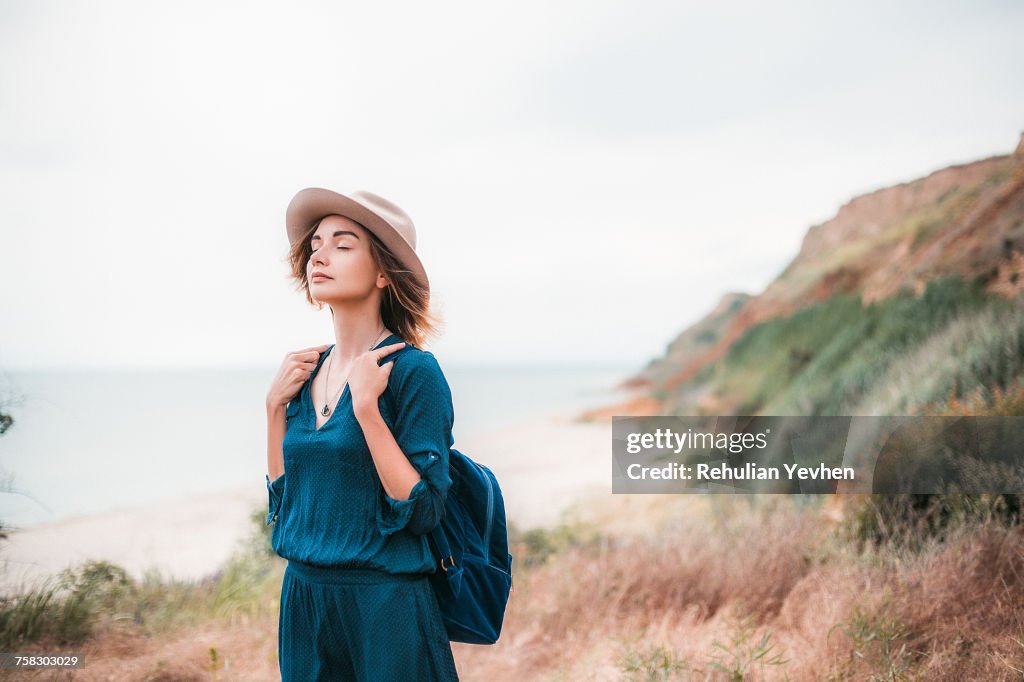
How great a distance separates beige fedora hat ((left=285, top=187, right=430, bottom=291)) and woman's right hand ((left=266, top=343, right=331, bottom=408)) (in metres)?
0.33

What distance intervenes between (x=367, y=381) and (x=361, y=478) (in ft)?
0.71

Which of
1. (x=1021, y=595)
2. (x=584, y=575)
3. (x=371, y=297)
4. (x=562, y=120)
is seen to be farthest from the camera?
(x=562, y=120)

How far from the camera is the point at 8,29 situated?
13.7 ft

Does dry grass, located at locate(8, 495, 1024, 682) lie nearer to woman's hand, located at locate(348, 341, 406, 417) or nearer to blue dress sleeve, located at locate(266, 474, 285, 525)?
blue dress sleeve, located at locate(266, 474, 285, 525)

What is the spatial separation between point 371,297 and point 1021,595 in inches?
113

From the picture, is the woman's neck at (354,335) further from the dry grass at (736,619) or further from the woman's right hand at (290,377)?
the dry grass at (736,619)

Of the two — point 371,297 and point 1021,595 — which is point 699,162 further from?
point 371,297

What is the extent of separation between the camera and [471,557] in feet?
5.93

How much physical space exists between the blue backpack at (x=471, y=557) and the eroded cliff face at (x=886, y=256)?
4690mm

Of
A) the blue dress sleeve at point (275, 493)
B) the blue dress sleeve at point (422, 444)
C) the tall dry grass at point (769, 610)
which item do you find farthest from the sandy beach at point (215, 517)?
the blue dress sleeve at point (422, 444)

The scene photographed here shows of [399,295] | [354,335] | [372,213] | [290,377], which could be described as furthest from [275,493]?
[372,213]

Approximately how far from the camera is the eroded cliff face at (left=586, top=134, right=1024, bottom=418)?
18.9 ft

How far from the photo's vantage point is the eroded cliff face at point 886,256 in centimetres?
575

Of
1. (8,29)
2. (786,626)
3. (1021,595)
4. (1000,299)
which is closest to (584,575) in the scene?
(786,626)
